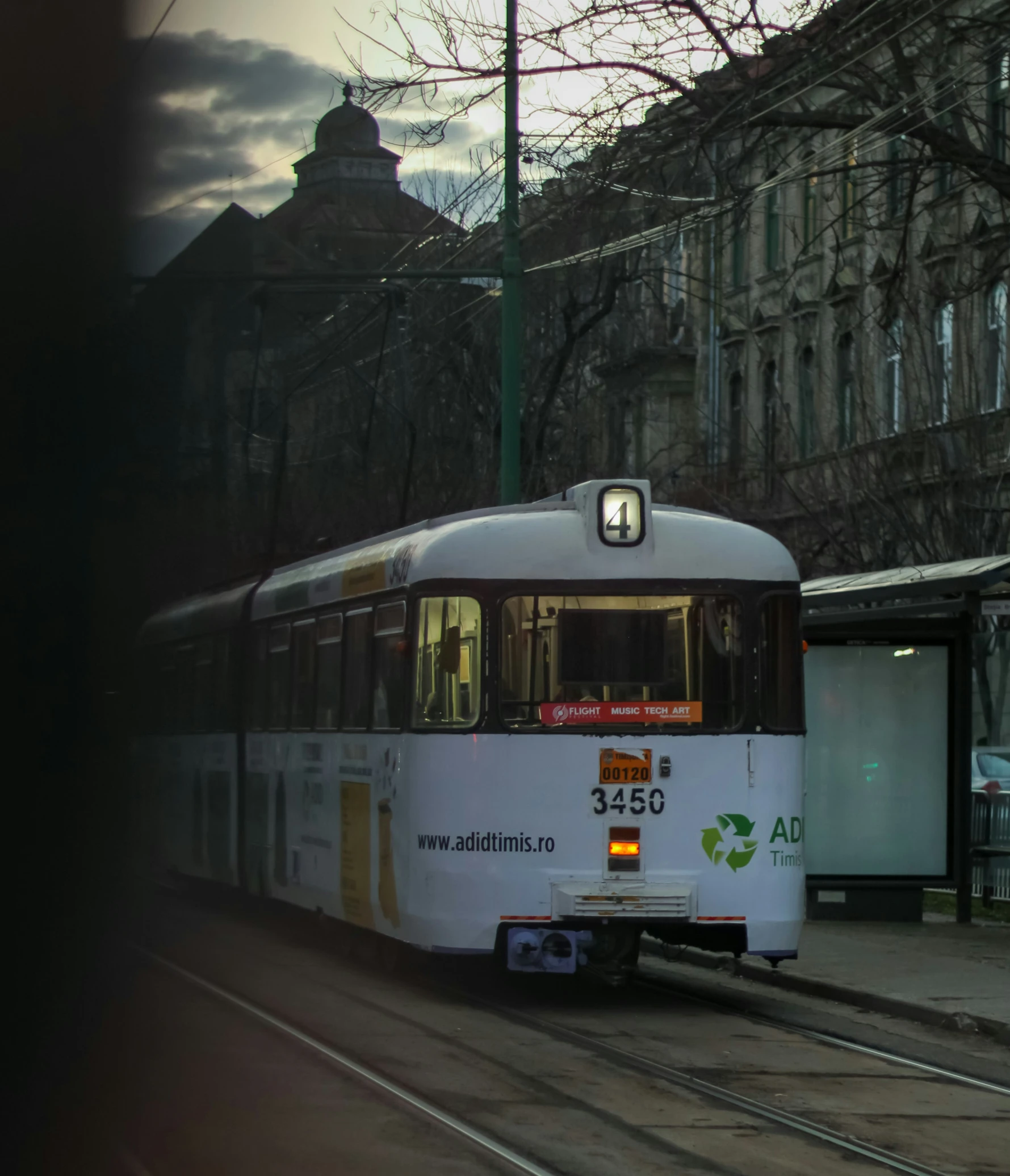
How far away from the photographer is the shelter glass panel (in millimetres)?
16953

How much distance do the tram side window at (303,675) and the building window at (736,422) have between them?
24470mm

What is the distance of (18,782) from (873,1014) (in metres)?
6.42

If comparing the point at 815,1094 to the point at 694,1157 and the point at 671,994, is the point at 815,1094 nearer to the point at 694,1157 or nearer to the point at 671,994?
the point at 694,1157

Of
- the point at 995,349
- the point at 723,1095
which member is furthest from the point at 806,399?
the point at 723,1095

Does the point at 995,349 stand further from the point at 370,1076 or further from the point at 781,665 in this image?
the point at 370,1076

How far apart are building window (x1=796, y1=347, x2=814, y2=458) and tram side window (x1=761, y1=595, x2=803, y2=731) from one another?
24.0m

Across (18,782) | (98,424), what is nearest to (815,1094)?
(18,782)

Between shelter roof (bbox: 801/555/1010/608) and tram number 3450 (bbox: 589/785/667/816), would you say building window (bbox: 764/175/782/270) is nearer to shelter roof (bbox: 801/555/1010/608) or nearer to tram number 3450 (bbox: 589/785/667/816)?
shelter roof (bbox: 801/555/1010/608)

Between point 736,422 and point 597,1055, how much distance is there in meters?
34.4

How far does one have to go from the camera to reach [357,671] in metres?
13.4

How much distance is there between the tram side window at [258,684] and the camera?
15992mm

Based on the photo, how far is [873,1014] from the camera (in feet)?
39.3

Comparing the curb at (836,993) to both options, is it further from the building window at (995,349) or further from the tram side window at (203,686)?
the building window at (995,349)

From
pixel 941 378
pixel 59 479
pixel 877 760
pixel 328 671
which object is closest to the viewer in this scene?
pixel 59 479
